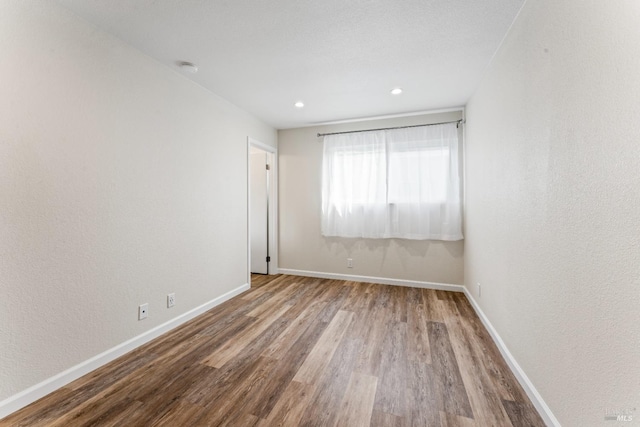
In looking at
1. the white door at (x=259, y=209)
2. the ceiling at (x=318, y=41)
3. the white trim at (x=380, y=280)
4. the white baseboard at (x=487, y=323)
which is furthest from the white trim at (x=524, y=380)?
the white door at (x=259, y=209)

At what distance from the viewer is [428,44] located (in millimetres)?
2119

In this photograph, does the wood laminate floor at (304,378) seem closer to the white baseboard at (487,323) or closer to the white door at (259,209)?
the white baseboard at (487,323)

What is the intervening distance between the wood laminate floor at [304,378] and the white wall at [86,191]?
0.34 meters

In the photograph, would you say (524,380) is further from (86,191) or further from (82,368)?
(86,191)

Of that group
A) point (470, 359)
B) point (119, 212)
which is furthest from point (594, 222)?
point (119, 212)

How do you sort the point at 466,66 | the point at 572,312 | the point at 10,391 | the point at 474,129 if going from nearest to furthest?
the point at 572,312 → the point at 10,391 → the point at 466,66 → the point at 474,129

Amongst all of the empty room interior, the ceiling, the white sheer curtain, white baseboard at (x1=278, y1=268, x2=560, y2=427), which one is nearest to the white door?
white baseboard at (x1=278, y1=268, x2=560, y2=427)

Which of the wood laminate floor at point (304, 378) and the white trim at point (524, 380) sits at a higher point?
the white trim at point (524, 380)

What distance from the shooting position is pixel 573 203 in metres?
1.20

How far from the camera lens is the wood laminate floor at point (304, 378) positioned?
1470 millimetres

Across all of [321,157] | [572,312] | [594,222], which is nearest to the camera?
[594,222]

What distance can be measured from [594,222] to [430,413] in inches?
50.4

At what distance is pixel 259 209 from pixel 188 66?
2.51 meters

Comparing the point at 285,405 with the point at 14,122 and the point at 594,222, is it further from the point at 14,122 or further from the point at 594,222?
the point at 14,122
